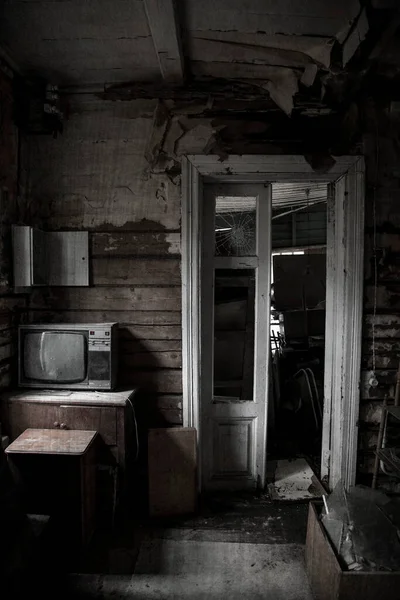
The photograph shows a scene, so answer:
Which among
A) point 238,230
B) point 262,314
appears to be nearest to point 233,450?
point 262,314

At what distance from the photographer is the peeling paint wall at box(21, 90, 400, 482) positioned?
2.53m

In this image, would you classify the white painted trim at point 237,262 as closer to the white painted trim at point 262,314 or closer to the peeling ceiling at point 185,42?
the white painted trim at point 262,314

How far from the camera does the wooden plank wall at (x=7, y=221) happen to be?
238cm

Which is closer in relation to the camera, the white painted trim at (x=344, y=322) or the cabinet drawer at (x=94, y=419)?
the cabinet drawer at (x=94, y=419)

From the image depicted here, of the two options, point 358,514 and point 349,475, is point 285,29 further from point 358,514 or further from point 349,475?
point 349,475

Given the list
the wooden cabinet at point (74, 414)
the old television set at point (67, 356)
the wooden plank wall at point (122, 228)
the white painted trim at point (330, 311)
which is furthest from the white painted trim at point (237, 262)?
the wooden cabinet at point (74, 414)

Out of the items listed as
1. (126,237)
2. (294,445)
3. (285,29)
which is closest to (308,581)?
(294,445)

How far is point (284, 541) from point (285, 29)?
2940mm

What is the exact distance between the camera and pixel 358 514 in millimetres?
1812

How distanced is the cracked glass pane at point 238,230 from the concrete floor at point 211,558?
181 cm

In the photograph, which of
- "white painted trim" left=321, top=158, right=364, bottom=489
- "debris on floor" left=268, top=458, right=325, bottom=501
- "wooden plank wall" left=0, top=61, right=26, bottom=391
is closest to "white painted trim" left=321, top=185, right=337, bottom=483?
"white painted trim" left=321, top=158, right=364, bottom=489

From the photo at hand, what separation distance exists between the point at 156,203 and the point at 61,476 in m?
1.82

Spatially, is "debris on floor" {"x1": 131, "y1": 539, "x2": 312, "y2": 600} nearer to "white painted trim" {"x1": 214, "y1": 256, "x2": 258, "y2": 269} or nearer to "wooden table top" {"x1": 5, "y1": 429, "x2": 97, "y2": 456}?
"wooden table top" {"x1": 5, "y1": 429, "x2": 97, "y2": 456}

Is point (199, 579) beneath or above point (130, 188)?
beneath
